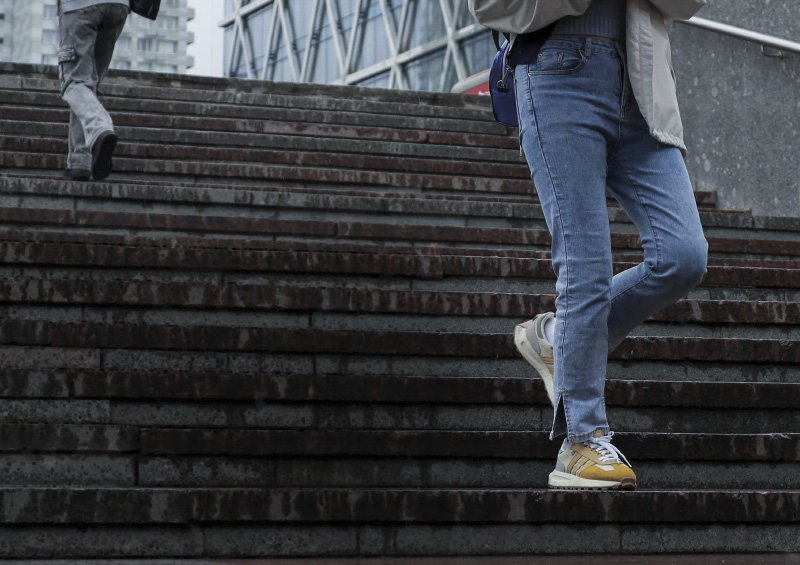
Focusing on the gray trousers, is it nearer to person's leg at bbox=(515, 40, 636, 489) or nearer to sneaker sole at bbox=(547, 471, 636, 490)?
person's leg at bbox=(515, 40, 636, 489)

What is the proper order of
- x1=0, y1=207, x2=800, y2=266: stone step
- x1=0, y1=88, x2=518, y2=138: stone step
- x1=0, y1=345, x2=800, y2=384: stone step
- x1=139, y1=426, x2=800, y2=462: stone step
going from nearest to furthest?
x1=139, y1=426, x2=800, y2=462: stone step < x1=0, y1=345, x2=800, y2=384: stone step < x1=0, y1=207, x2=800, y2=266: stone step < x1=0, y1=88, x2=518, y2=138: stone step

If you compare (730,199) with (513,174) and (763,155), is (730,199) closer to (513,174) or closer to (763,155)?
(763,155)

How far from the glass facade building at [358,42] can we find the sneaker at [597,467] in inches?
1229

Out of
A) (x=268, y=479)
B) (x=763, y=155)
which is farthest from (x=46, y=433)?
(x=763, y=155)

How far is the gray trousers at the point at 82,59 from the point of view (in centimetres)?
725

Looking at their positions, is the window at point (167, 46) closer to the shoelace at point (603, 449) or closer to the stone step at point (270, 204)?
the stone step at point (270, 204)

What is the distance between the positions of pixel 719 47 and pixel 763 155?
90 cm

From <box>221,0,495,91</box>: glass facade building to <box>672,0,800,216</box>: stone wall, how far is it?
25.1 meters

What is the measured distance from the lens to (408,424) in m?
4.26

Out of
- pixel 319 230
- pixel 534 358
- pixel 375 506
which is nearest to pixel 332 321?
pixel 534 358

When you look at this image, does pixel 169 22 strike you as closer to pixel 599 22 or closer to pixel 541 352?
pixel 541 352

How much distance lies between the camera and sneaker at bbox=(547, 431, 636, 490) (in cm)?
347

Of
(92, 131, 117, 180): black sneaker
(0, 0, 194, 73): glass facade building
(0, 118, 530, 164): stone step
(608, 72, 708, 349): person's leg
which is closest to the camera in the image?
(608, 72, 708, 349): person's leg

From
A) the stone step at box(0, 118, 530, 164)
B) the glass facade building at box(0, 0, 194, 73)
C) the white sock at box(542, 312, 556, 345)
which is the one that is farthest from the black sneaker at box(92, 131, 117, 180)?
the glass facade building at box(0, 0, 194, 73)
